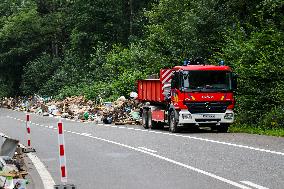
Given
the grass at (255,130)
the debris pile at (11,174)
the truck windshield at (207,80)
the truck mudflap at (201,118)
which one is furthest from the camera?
the truck windshield at (207,80)

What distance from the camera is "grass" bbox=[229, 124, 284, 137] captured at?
70.9ft

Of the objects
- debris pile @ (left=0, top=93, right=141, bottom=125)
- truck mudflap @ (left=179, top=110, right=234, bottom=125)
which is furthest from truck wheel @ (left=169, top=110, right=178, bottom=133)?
debris pile @ (left=0, top=93, right=141, bottom=125)

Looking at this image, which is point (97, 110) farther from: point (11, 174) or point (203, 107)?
point (11, 174)

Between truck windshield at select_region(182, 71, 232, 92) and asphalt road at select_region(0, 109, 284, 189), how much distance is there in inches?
119

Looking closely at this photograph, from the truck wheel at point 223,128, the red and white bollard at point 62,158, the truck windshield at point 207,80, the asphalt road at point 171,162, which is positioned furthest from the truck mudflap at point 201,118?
the red and white bollard at point 62,158

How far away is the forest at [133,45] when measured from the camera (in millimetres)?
26234

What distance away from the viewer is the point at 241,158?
1459cm

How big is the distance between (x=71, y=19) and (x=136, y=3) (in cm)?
712

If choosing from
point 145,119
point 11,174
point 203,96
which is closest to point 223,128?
point 203,96

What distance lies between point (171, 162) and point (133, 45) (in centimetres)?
3918

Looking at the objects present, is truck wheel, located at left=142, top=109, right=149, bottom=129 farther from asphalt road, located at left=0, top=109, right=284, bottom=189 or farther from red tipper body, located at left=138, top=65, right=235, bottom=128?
asphalt road, located at left=0, top=109, right=284, bottom=189

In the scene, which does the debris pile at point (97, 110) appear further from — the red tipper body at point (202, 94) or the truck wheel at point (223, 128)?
the truck wheel at point (223, 128)

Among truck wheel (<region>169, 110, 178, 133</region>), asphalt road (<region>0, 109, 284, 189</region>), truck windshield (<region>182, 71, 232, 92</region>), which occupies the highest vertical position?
truck windshield (<region>182, 71, 232, 92</region>)

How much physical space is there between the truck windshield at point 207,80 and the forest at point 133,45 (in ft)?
5.28
